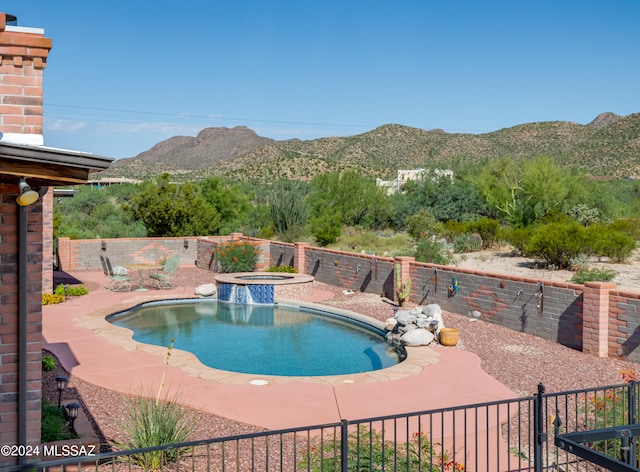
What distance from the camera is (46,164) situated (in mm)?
4395

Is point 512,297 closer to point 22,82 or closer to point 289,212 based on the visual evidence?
point 22,82

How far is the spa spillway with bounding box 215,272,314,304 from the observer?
57.7ft

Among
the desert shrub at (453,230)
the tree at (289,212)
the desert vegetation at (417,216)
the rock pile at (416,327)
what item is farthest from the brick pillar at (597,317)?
the desert shrub at (453,230)

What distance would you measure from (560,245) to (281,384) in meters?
13.2

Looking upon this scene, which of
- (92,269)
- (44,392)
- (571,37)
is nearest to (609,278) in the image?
(44,392)

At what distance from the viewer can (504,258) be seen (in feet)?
76.3

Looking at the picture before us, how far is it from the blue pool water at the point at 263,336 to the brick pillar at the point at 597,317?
11.4ft

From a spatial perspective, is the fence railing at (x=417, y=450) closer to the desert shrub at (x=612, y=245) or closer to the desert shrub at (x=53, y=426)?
the desert shrub at (x=53, y=426)

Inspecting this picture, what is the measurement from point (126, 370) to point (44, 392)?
5.10 ft

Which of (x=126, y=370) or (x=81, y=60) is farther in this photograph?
(x=81, y=60)

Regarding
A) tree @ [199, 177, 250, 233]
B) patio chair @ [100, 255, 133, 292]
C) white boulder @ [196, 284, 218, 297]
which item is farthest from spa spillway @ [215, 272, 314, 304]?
tree @ [199, 177, 250, 233]

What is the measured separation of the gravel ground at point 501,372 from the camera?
23.6ft

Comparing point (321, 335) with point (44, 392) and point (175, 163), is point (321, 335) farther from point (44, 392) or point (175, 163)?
point (175, 163)

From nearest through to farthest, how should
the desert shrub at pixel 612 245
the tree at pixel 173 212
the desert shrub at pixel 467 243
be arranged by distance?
the desert shrub at pixel 612 245 < the desert shrub at pixel 467 243 < the tree at pixel 173 212
